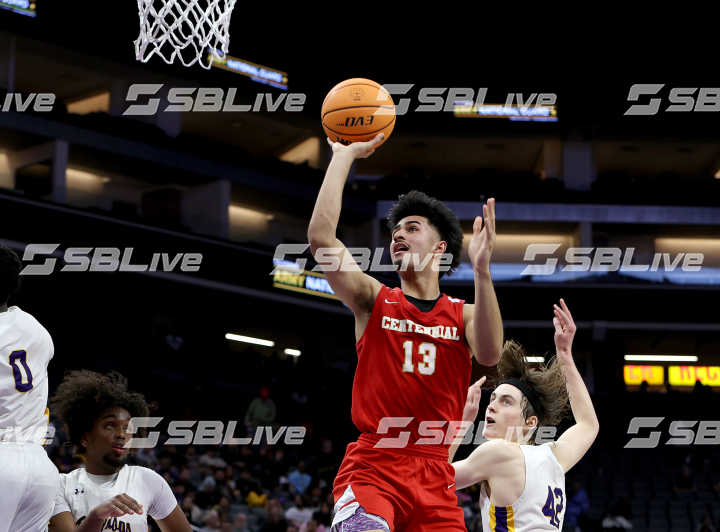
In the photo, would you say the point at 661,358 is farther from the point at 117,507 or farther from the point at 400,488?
the point at 117,507

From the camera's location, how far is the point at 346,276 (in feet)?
16.1

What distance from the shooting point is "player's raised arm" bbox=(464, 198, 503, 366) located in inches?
182

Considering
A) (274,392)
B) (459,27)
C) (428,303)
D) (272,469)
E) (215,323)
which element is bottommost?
(428,303)

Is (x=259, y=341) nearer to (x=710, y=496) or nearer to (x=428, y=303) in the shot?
(x=710, y=496)

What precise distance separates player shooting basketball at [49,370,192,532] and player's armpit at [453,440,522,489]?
1.84 meters

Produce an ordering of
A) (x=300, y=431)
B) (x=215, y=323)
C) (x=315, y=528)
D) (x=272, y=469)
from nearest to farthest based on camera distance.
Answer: (x=315, y=528)
(x=272, y=469)
(x=300, y=431)
(x=215, y=323)

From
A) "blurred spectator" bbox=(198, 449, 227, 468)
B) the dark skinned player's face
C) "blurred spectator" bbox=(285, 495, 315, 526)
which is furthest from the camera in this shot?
"blurred spectator" bbox=(198, 449, 227, 468)

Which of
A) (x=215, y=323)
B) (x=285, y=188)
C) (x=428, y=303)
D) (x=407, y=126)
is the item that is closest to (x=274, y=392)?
(x=215, y=323)

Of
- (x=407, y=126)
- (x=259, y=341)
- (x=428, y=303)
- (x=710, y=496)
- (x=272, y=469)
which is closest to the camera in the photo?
(x=428, y=303)

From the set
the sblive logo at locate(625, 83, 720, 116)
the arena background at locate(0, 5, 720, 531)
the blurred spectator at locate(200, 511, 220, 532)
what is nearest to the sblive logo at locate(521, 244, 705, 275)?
the arena background at locate(0, 5, 720, 531)

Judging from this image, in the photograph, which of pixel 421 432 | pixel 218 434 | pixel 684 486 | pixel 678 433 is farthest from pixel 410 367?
pixel 678 433

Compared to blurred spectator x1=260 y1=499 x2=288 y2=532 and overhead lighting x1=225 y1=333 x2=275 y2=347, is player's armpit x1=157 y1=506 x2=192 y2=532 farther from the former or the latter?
overhead lighting x1=225 y1=333 x2=275 y2=347

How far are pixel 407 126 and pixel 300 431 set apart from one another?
15.8 m

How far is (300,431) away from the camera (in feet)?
77.5
